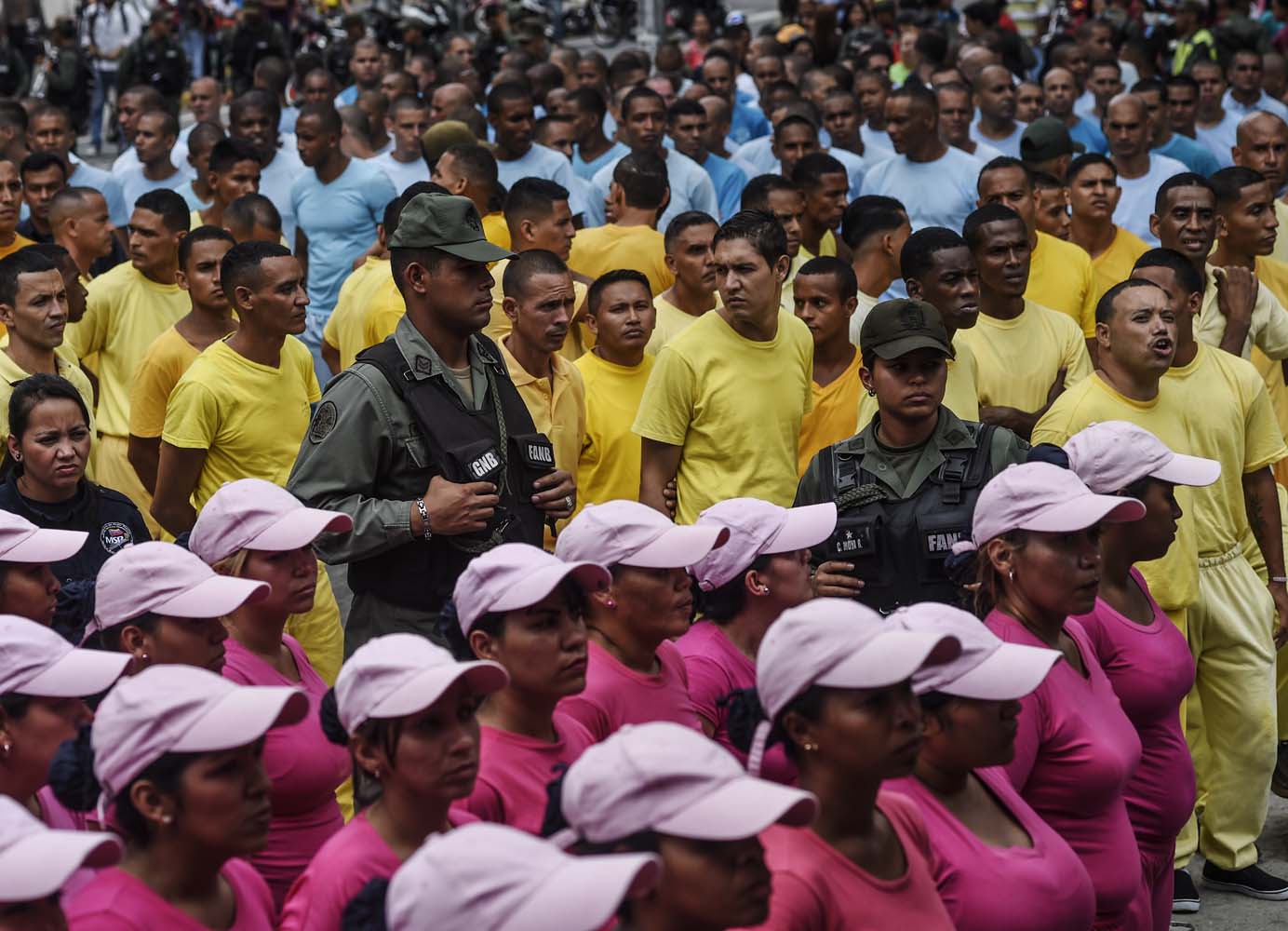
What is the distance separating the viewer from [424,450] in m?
5.77

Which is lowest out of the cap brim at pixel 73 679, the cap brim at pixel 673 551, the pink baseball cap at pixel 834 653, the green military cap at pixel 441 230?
the cap brim at pixel 73 679

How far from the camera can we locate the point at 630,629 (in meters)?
5.12

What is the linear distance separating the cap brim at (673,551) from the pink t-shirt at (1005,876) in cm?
96

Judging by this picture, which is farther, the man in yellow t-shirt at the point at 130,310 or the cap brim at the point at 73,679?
the man in yellow t-shirt at the point at 130,310

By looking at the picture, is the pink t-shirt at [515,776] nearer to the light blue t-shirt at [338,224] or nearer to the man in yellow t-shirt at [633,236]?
the man in yellow t-shirt at [633,236]

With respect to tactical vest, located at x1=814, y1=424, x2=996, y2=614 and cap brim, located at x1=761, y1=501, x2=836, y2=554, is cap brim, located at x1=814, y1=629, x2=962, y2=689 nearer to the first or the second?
cap brim, located at x1=761, y1=501, x2=836, y2=554

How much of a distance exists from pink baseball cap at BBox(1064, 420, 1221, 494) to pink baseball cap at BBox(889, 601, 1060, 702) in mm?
1378

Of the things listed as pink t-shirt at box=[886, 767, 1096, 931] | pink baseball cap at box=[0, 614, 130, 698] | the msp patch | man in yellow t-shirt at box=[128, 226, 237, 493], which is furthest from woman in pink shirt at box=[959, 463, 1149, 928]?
man in yellow t-shirt at box=[128, 226, 237, 493]

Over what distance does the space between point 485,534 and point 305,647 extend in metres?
1.38

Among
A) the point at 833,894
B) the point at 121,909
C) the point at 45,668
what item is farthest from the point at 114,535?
the point at 833,894

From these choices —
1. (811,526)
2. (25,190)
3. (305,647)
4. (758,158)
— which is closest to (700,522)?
(811,526)

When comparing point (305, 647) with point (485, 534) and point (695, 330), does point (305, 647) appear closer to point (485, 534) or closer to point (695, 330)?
point (485, 534)

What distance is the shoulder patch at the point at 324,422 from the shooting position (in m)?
5.74

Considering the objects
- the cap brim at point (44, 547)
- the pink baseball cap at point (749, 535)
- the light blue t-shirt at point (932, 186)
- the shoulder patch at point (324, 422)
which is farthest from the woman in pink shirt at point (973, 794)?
the light blue t-shirt at point (932, 186)
